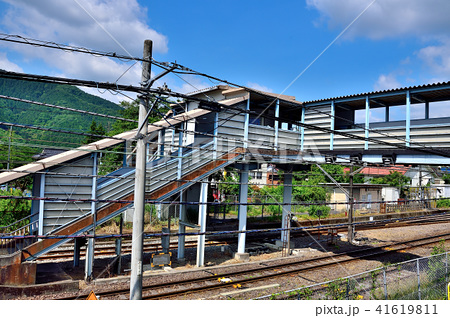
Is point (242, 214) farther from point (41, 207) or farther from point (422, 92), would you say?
point (422, 92)

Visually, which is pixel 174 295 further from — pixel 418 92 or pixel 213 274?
pixel 418 92

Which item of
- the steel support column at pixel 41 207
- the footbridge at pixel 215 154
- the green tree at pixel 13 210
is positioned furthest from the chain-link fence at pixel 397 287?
the green tree at pixel 13 210

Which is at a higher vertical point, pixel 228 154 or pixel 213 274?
pixel 228 154

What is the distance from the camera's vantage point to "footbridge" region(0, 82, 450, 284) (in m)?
10.8

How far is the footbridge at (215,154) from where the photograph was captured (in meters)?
10.8

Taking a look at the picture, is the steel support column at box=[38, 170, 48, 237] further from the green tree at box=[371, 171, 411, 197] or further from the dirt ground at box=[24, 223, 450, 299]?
the green tree at box=[371, 171, 411, 197]

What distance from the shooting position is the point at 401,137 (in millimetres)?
14297

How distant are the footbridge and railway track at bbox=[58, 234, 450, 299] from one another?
1737mm

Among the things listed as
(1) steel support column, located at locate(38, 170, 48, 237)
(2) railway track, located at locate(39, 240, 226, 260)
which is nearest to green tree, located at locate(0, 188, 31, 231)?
(2) railway track, located at locate(39, 240, 226, 260)

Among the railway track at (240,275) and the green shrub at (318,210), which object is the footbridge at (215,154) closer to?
the railway track at (240,275)

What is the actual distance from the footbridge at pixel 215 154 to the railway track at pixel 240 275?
1737mm

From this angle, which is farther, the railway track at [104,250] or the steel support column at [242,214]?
the steel support column at [242,214]

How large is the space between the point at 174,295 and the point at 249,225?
13898 mm
